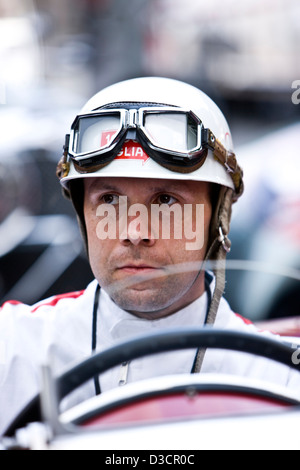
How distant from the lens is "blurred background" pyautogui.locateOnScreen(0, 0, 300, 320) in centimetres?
324

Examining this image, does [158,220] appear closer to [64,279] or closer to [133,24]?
[64,279]

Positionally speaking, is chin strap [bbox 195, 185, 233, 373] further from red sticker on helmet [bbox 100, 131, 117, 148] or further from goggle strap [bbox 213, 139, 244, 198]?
red sticker on helmet [bbox 100, 131, 117, 148]

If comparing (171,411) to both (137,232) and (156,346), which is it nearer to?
(156,346)

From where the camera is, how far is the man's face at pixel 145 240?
168 centimetres

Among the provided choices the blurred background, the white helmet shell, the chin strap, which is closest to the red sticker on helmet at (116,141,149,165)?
the white helmet shell

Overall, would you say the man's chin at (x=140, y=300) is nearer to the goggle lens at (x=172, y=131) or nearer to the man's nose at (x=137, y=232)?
the man's nose at (x=137, y=232)

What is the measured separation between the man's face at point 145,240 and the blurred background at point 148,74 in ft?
0.70

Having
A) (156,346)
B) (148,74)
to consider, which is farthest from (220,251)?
(148,74)

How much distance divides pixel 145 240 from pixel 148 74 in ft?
17.1

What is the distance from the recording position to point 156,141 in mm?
1728

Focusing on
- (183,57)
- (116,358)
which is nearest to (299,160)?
(116,358)

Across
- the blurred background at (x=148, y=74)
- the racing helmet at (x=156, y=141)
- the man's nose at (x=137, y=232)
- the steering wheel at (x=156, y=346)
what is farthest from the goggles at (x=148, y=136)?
the steering wheel at (x=156, y=346)

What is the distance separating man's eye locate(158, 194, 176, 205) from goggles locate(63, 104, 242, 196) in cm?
8

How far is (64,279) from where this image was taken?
318 cm
